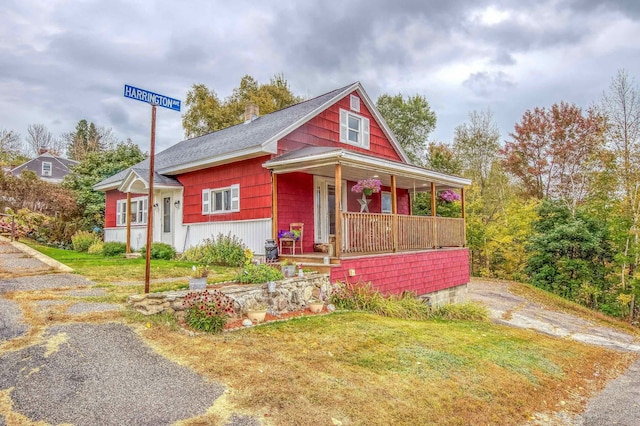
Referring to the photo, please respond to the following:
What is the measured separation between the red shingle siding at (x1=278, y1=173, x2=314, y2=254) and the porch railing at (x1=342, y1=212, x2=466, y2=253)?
218 centimetres

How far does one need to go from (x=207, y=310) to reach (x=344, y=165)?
5209 millimetres

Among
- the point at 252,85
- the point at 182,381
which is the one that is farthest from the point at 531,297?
the point at 252,85

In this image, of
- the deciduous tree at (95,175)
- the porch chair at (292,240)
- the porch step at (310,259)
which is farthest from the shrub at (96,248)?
the porch step at (310,259)

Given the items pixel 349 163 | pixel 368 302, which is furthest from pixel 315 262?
pixel 349 163

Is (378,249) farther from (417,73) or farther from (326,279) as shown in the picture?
(417,73)

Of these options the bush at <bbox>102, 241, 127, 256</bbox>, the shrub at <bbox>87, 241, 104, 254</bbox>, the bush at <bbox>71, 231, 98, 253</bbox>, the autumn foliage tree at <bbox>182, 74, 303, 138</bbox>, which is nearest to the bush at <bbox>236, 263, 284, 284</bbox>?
the bush at <bbox>102, 241, 127, 256</bbox>

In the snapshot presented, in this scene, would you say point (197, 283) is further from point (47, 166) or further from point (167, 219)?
point (47, 166)

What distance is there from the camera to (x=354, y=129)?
14.0 metres

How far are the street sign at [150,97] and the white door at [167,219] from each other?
8374 millimetres

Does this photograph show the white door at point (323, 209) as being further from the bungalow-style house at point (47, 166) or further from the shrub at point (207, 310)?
the bungalow-style house at point (47, 166)

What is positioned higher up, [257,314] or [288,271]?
[288,271]

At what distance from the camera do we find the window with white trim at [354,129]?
13438mm

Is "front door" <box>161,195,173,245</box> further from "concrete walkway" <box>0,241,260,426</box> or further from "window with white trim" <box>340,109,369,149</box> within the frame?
"concrete walkway" <box>0,241,260,426</box>

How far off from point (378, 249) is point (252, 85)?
2504cm
